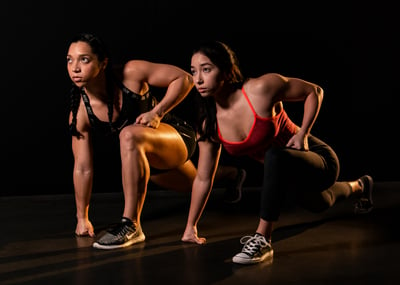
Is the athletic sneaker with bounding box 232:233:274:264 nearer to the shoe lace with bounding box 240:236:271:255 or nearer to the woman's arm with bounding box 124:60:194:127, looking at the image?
the shoe lace with bounding box 240:236:271:255

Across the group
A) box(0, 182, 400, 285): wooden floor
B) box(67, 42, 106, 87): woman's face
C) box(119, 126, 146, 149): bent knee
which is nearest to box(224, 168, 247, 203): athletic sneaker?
box(0, 182, 400, 285): wooden floor

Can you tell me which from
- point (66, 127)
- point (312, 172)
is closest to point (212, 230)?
point (312, 172)

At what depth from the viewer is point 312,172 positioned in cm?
281

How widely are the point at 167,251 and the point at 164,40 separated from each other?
186 cm

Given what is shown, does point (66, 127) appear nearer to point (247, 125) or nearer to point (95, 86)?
point (95, 86)

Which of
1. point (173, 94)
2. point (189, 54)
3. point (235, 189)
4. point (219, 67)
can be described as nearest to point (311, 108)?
point (219, 67)

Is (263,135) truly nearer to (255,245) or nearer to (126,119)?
(255,245)

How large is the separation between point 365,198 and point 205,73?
1.45 m

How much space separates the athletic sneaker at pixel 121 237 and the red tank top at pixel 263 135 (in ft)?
1.83

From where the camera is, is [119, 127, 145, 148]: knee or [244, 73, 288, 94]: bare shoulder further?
[119, 127, 145, 148]: knee

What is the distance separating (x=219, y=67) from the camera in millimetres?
2719

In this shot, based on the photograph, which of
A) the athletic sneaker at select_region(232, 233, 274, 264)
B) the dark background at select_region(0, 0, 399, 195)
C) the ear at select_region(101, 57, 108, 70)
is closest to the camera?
the athletic sneaker at select_region(232, 233, 274, 264)

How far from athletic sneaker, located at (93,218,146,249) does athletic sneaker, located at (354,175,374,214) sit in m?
1.34

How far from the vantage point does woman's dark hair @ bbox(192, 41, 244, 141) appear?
2.71 metres
